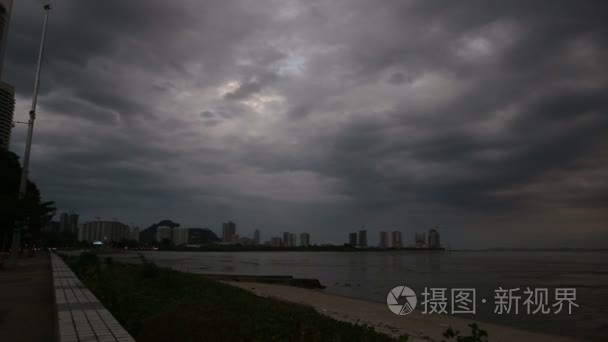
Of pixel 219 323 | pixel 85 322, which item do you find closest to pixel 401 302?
pixel 219 323

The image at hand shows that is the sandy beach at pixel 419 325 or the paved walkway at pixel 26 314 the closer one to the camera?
the paved walkway at pixel 26 314

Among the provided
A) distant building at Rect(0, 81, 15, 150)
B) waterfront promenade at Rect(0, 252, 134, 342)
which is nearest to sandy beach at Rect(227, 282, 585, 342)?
waterfront promenade at Rect(0, 252, 134, 342)

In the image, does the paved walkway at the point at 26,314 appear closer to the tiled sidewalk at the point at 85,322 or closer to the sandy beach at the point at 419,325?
the tiled sidewalk at the point at 85,322

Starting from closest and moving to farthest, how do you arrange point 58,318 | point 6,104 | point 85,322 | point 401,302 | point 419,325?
point 85,322 → point 58,318 → point 419,325 → point 401,302 → point 6,104

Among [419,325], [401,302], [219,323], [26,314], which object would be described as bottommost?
[401,302]

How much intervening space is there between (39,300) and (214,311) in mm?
6144

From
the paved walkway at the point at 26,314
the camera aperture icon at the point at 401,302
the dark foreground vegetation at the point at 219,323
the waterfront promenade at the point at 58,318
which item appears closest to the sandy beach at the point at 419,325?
the camera aperture icon at the point at 401,302

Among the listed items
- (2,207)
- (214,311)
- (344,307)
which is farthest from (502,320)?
(2,207)

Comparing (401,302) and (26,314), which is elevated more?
(26,314)

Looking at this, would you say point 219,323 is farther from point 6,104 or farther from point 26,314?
point 6,104

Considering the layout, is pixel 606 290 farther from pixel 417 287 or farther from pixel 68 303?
pixel 68 303

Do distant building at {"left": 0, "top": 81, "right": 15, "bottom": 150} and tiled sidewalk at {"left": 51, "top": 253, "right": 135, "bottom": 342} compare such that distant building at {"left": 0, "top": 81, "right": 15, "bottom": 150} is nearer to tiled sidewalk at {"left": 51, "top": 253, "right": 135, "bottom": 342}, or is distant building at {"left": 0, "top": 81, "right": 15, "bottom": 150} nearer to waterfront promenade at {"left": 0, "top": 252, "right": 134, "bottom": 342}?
waterfront promenade at {"left": 0, "top": 252, "right": 134, "bottom": 342}

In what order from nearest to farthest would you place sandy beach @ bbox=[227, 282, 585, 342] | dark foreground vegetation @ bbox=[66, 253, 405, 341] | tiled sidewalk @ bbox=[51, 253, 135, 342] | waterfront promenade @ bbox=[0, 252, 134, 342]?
tiled sidewalk @ bbox=[51, 253, 135, 342] < waterfront promenade @ bbox=[0, 252, 134, 342] < dark foreground vegetation @ bbox=[66, 253, 405, 341] < sandy beach @ bbox=[227, 282, 585, 342]

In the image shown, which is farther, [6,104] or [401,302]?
[6,104]
